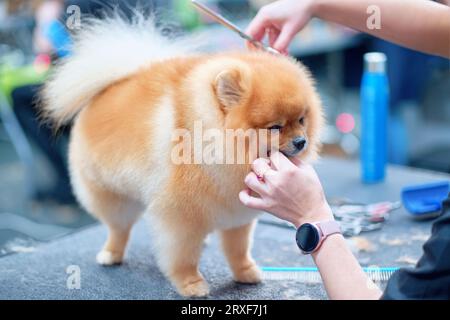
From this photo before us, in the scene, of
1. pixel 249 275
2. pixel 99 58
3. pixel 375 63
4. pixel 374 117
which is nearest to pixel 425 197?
pixel 374 117

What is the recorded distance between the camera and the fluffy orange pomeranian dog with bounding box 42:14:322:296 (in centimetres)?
87

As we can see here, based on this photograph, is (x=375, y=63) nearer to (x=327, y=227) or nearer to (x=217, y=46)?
(x=217, y=46)

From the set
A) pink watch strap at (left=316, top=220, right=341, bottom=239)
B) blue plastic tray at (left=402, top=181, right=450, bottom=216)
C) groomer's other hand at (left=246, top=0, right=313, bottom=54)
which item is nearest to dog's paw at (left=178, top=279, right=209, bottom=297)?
pink watch strap at (left=316, top=220, right=341, bottom=239)

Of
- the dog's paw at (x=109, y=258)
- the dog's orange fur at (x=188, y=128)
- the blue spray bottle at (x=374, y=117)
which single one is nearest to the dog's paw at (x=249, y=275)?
the dog's orange fur at (x=188, y=128)

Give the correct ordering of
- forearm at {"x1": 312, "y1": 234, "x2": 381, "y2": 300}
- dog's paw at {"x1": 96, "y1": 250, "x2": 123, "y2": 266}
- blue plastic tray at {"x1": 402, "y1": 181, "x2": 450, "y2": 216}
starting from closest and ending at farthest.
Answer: forearm at {"x1": 312, "y1": 234, "x2": 381, "y2": 300} < dog's paw at {"x1": 96, "y1": 250, "x2": 123, "y2": 266} < blue plastic tray at {"x1": 402, "y1": 181, "x2": 450, "y2": 216}

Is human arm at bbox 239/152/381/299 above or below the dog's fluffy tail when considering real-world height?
below

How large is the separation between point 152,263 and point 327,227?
50 cm

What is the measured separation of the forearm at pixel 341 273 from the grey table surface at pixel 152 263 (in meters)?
0.24

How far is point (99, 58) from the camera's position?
1074mm

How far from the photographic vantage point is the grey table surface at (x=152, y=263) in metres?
1.02

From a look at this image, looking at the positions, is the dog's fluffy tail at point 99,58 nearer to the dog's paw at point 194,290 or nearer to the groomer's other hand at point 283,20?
the groomer's other hand at point 283,20

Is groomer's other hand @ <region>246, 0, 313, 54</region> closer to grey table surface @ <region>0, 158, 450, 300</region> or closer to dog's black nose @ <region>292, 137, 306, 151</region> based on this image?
dog's black nose @ <region>292, 137, 306, 151</region>

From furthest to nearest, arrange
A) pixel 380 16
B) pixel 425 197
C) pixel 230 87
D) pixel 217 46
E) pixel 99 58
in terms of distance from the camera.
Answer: pixel 217 46
pixel 425 197
pixel 99 58
pixel 380 16
pixel 230 87
